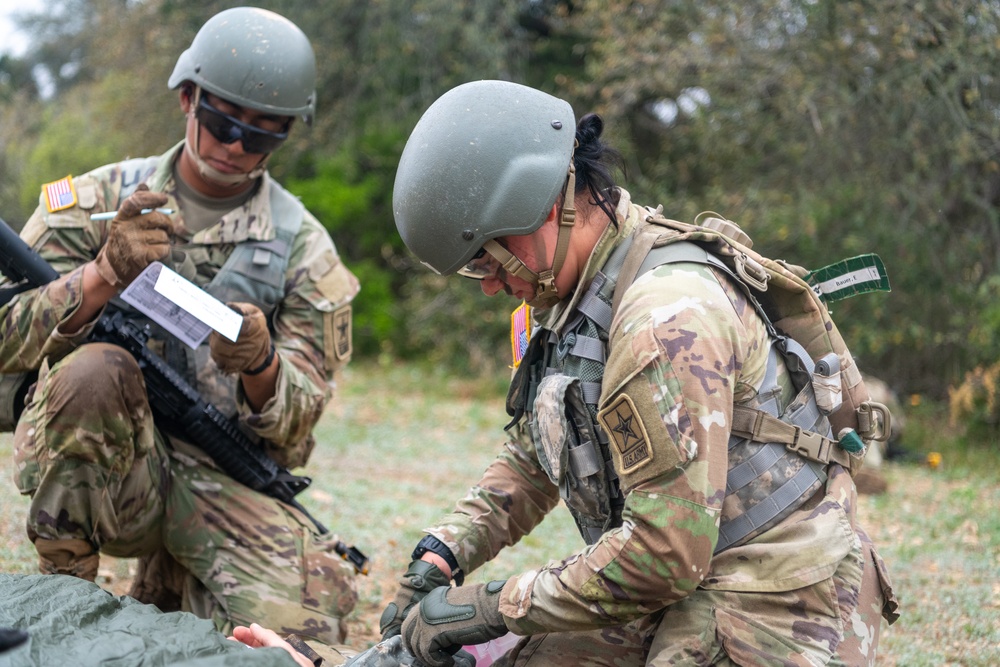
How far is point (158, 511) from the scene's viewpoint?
4.01 meters

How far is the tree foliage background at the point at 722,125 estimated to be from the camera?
28.1ft

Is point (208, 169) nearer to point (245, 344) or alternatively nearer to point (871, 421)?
point (245, 344)

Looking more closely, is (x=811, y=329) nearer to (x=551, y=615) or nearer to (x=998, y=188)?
(x=551, y=615)

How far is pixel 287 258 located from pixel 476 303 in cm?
744

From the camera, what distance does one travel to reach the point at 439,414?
980 cm

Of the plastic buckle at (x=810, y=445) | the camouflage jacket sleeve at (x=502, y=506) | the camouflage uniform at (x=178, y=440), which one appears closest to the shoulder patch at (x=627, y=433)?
the plastic buckle at (x=810, y=445)

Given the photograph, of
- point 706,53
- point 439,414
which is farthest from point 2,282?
point 706,53

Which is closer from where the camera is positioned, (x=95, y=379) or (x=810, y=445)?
(x=810, y=445)

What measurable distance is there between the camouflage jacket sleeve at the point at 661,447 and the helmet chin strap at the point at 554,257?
26cm

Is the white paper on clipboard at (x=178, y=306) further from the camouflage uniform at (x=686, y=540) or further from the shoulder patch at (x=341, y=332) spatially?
the camouflage uniform at (x=686, y=540)

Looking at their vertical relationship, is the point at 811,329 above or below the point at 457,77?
above

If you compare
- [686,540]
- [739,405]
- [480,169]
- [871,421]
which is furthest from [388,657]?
[871,421]

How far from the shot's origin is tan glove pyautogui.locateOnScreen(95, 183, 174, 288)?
367 centimetres

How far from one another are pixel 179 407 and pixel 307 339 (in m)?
0.58
